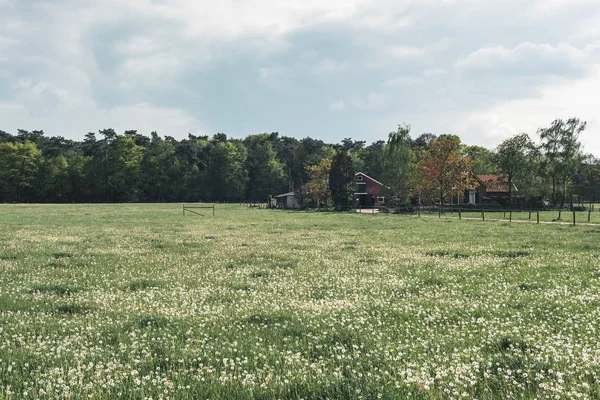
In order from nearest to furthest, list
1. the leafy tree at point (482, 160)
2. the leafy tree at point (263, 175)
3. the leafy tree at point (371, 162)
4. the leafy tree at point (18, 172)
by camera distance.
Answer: the leafy tree at point (482, 160) → the leafy tree at point (18, 172) → the leafy tree at point (371, 162) → the leafy tree at point (263, 175)

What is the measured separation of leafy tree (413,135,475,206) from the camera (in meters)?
83.0

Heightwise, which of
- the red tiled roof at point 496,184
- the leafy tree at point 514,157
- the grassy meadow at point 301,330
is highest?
the leafy tree at point 514,157

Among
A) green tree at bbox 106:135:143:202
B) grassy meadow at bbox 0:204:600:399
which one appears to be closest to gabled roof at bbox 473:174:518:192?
grassy meadow at bbox 0:204:600:399

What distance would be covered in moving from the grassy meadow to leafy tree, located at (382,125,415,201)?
73057mm

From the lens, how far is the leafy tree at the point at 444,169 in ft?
272

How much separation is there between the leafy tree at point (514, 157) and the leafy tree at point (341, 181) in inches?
1407

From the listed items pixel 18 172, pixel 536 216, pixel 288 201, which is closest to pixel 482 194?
pixel 536 216

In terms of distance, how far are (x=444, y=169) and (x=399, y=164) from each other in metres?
10.0

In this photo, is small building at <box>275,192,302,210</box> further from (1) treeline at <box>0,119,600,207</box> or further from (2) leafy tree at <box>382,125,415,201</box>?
(2) leafy tree at <box>382,125,415,201</box>

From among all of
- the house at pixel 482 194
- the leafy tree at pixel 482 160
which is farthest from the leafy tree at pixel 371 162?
the house at pixel 482 194

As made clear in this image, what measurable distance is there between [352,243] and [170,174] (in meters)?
156

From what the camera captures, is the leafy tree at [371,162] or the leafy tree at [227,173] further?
the leafy tree at [227,173]

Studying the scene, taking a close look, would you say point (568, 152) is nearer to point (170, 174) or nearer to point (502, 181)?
point (502, 181)

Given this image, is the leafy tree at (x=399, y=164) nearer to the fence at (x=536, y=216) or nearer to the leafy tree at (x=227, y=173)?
the fence at (x=536, y=216)
